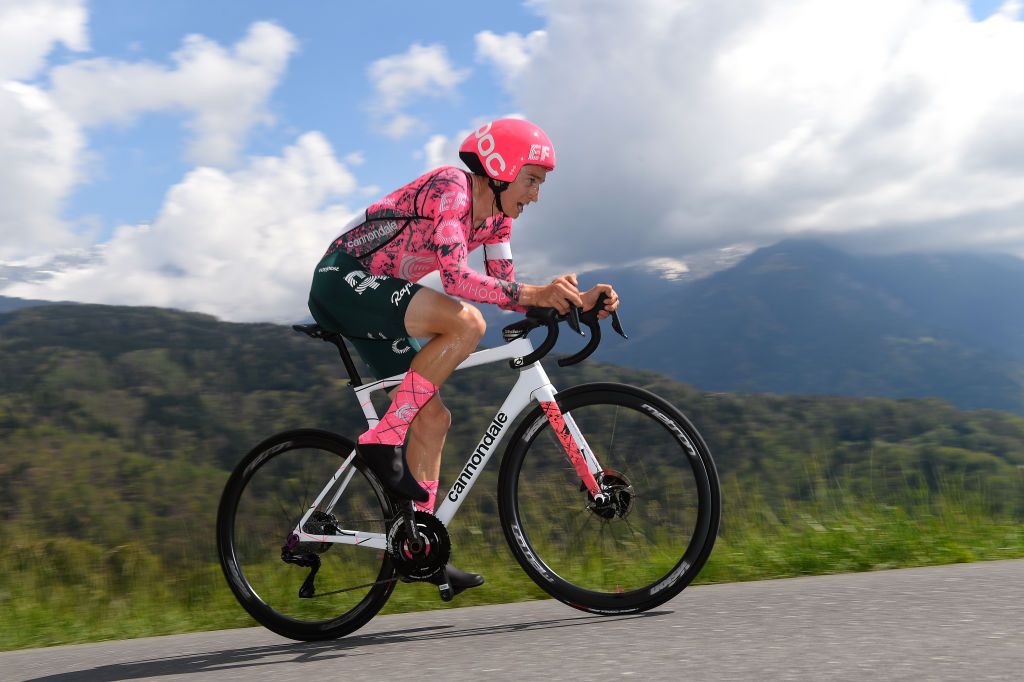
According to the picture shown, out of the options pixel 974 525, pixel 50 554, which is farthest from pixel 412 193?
pixel 50 554

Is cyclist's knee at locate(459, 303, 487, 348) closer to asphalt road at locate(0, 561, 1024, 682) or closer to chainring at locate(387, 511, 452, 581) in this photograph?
chainring at locate(387, 511, 452, 581)

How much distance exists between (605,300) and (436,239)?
69cm

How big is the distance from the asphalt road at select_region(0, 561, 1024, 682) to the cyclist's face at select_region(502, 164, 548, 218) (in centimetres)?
169

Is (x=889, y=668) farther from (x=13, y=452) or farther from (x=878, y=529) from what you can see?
(x=13, y=452)

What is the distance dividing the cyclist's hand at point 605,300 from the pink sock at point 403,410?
698mm

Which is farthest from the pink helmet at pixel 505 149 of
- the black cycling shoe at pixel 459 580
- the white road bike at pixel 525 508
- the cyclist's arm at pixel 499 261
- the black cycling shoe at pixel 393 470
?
the black cycling shoe at pixel 459 580

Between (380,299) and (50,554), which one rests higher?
(380,299)

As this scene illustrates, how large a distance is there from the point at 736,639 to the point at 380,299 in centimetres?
183

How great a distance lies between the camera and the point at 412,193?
3.66m

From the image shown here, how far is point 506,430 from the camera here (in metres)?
3.71

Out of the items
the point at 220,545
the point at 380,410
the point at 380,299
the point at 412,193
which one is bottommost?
the point at 220,545

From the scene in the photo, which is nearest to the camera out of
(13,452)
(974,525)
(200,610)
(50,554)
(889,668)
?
(889,668)

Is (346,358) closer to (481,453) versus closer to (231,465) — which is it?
(481,453)

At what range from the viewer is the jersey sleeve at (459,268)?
3.39m
